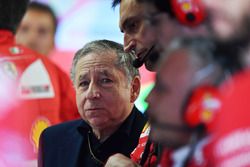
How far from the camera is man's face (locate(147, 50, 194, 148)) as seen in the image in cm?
102

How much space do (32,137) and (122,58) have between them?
102 centimetres

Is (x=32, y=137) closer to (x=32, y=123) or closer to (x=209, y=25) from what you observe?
(x=32, y=123)

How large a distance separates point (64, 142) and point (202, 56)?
111 centimetres

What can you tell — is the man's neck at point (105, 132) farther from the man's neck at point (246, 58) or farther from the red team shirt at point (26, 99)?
the man's neck at point (246, 58)

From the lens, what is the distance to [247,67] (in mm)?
997

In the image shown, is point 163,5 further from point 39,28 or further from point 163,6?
point 39,28

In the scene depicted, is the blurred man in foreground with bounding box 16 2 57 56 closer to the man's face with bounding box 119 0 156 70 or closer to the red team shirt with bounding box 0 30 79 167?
the red team shirt with bounding box 0 30 79 167

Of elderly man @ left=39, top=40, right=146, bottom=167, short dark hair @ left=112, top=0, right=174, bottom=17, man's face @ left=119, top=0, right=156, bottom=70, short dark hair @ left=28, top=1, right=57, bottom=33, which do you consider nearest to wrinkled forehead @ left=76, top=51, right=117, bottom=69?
elderly man @ left=39, top=40, right=146, bottom=167

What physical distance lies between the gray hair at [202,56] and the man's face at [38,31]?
2.17 m

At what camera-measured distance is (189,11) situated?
3.59 ft

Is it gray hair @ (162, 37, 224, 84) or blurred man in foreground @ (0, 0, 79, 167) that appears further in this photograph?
blurred man in foreground @ (0, 0, 79, 167)

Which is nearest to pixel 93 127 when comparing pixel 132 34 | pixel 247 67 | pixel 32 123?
pixel 132 34

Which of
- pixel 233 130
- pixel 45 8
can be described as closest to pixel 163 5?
pixel 233 130

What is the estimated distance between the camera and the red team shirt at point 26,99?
9.50 ft
